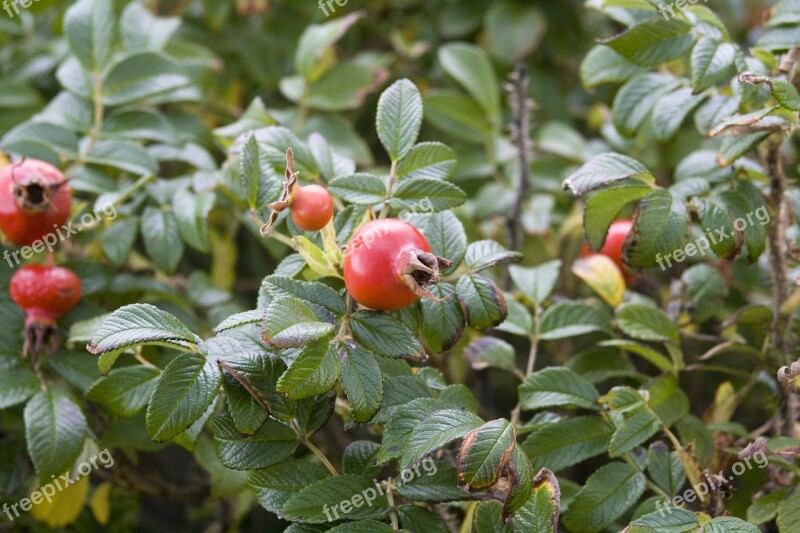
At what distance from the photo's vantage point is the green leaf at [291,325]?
670 mm

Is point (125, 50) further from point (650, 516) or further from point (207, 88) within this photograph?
point (650, 516)

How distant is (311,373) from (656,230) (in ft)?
1.36

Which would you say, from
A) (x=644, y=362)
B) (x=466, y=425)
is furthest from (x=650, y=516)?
(x=644, y=362)

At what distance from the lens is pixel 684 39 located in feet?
3.05

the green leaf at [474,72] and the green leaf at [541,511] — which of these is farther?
the green leaf at [474,72]

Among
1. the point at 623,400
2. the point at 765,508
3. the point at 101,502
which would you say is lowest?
the point at 101,502

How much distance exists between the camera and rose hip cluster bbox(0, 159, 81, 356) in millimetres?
1012

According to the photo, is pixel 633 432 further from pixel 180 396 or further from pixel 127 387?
pixel 127 387

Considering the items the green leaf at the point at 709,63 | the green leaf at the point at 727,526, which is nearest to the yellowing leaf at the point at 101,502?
the green leaf at the point at 727,526

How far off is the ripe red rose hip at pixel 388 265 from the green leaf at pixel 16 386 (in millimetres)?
466

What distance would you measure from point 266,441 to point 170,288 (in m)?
0.46

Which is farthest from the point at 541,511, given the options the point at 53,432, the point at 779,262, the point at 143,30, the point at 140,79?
the point at 143,30

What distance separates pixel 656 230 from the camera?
2.81 ft

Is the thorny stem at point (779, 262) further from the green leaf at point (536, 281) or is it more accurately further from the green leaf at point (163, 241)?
the green leaf at point (163, 241)
